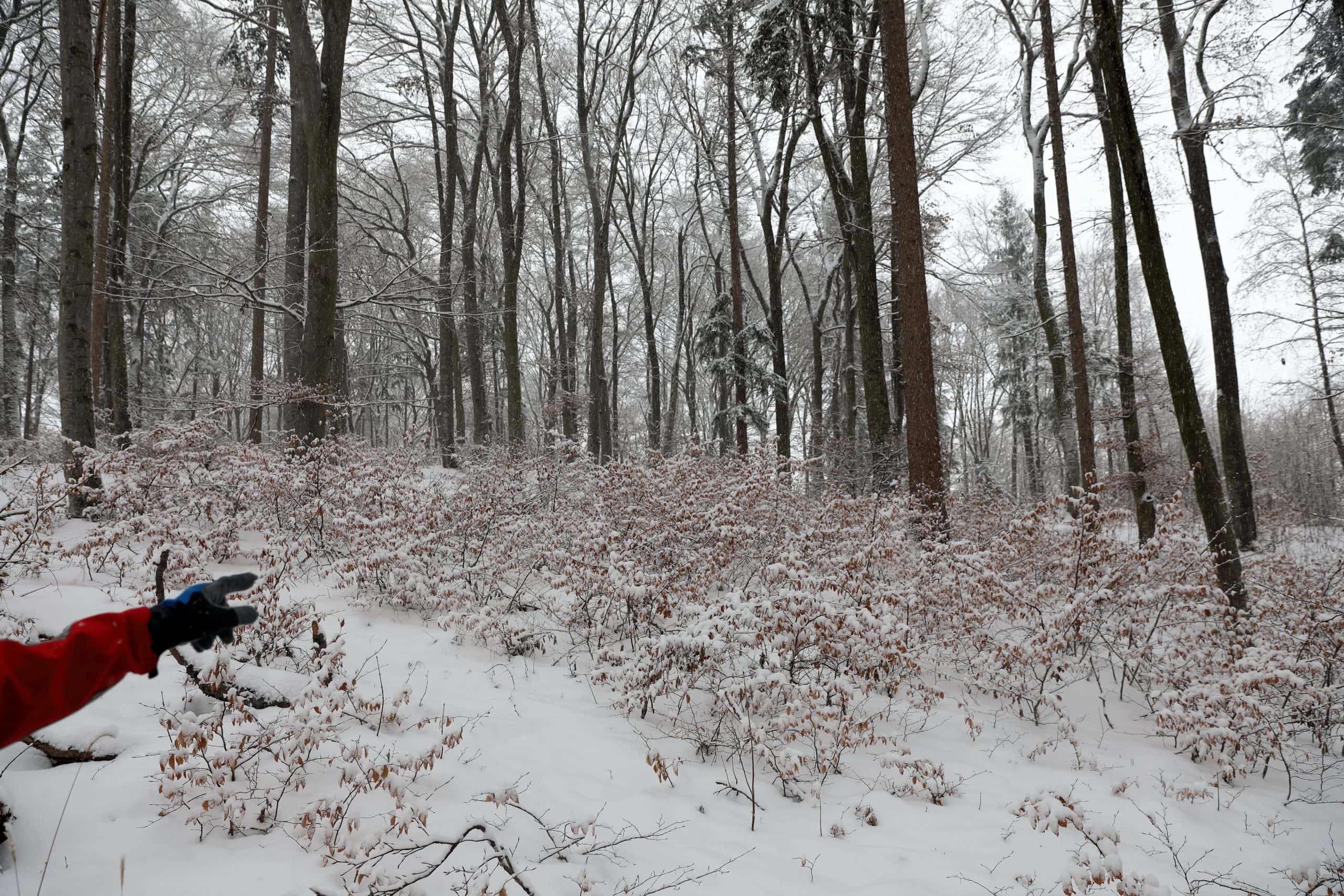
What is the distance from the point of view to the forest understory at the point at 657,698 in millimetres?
3047

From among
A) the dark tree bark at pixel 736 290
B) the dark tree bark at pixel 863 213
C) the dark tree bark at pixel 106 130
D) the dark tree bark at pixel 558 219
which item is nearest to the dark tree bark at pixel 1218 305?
the dark tree bark at pixel 863 213

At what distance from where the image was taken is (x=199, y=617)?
1.50 m

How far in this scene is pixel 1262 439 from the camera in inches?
1067

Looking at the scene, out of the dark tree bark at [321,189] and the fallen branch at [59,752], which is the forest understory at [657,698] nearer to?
the fallen branch at [59,752]

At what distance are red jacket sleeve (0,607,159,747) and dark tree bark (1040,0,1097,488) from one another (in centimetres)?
1376

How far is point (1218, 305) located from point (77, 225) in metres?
15.9

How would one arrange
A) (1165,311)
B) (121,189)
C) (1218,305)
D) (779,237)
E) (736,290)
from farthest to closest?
(779,237), (736,290), (121,189), (1218,305), (1165,311)

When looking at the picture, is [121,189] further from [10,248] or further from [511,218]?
[10,248]

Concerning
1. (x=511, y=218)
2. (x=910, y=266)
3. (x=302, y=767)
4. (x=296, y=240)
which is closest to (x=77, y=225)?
(x=296, y=240)

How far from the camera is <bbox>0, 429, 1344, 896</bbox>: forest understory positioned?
3047 millimetres

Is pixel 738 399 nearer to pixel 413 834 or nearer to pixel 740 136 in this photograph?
pixel 740 136

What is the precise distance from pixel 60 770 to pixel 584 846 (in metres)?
2.53

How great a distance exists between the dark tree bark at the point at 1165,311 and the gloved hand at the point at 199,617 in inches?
313

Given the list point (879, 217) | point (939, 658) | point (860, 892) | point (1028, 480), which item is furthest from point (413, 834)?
point (1028, 480)
